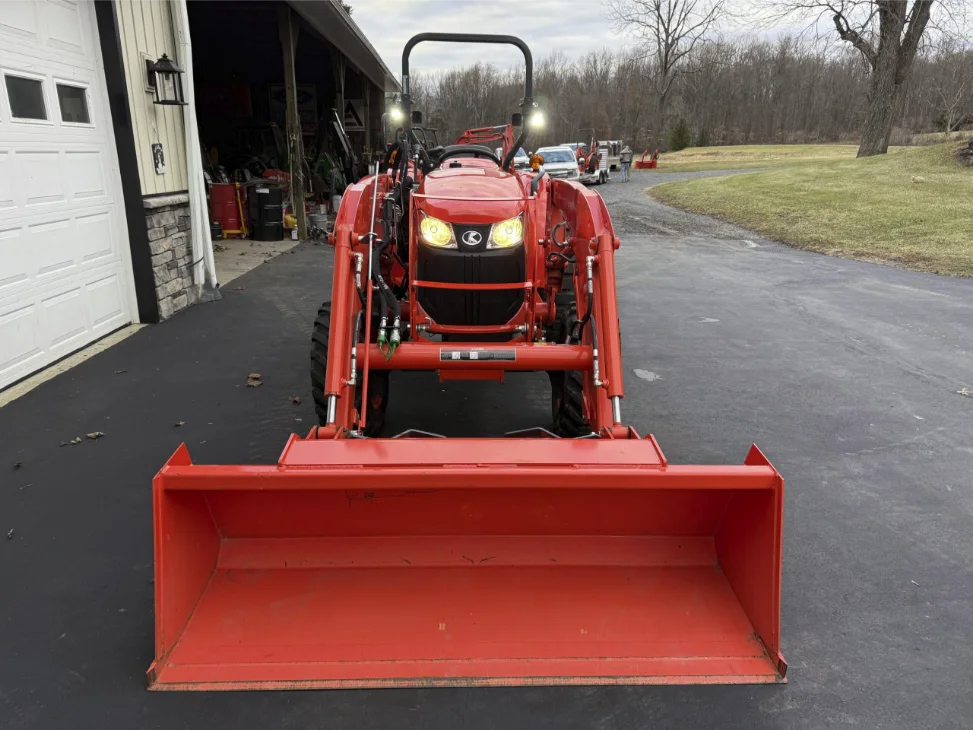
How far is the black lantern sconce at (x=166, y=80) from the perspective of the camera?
6.41 m

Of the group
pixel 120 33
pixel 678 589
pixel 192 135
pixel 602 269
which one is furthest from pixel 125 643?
pixel 192 135

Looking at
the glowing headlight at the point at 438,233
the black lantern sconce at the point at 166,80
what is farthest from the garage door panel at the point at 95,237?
the glowing headlight at the point at 438,233

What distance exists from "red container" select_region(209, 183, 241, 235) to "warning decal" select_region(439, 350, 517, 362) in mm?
10035

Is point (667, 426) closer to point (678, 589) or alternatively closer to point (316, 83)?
point (678, 589)

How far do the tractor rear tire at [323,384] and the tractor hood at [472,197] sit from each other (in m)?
0.72

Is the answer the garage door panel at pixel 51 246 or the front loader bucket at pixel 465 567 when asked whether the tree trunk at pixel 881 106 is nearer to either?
the garage door panel at pixel 51 246

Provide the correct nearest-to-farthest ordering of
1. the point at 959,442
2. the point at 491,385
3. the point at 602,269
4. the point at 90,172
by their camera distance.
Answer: the point at 602,269 < the point at 959,442 < the point at 491,385 < the point at 90,172

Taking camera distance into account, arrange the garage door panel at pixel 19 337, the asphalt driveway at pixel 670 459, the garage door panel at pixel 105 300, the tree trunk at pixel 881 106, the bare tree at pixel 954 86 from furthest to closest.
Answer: the bare tree at pixel 954 86 < the tree trunk at pixel 881 106 < the garage door panel at pixel 105 300 < the garage door panel at pixel 19 337 < the asphalt driveway at pixel 670 459

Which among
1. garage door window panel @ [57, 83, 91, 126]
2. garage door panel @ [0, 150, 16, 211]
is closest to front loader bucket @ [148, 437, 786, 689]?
garage door panel @ [0, 150, 16, 211]

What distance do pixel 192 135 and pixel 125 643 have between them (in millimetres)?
6241

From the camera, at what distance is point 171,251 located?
6859 mm

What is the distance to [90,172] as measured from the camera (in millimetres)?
5773

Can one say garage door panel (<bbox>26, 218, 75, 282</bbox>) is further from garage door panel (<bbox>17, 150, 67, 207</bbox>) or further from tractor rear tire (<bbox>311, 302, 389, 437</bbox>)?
tractor rear tire (<bbox>311, 302, 389, 437</bbox>)

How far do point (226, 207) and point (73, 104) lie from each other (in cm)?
658
